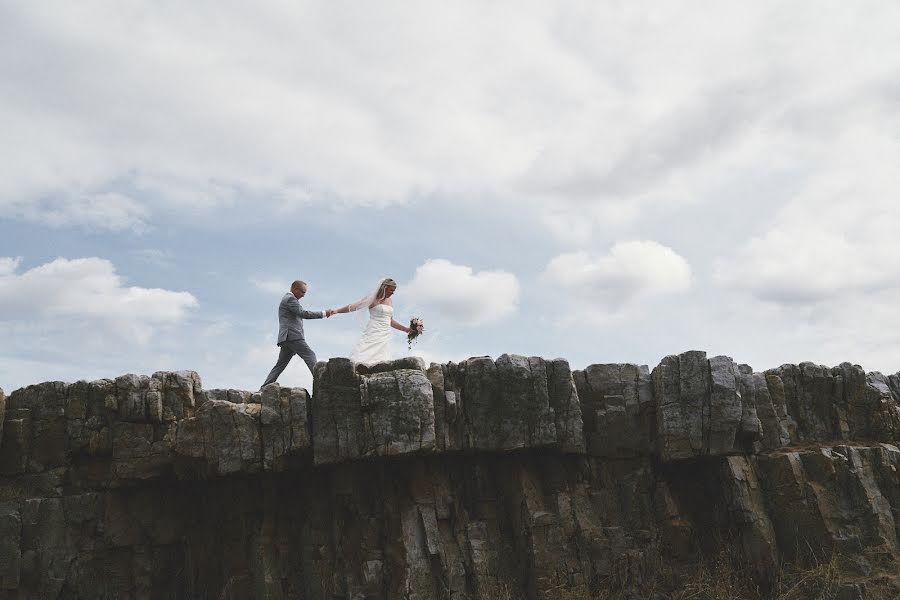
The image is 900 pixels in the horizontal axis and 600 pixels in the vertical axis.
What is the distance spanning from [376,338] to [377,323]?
432 mm

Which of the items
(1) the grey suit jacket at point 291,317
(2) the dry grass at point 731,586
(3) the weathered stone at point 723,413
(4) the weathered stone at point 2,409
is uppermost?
(1) the grey suit jacket at point 291,317

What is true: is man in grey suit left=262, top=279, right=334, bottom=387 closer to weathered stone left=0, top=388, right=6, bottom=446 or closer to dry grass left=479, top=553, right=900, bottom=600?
weathered stone left=0, top=388, right=6, bottom=446

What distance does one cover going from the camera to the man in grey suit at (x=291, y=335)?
17.5 m

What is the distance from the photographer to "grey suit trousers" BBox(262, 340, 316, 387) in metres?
17.5

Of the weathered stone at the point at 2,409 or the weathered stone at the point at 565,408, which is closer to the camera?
the weathered stone at the point at 565,408

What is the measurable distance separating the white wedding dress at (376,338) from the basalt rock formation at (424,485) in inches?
108

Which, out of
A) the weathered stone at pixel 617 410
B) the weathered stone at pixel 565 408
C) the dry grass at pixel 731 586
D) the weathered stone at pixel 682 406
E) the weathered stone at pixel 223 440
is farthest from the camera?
the weathered stone at pixel 617 410

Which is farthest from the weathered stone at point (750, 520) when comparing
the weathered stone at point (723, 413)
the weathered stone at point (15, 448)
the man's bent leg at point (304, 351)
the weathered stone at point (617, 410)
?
the weathered stone at point (15, 448)

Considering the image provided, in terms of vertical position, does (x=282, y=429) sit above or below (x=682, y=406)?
above

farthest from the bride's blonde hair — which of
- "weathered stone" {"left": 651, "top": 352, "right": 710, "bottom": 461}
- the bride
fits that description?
"weathered stone" {"left": 651, "top": 352, "right": 710, "bottom": 461}

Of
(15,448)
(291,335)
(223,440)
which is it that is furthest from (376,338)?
(15,448)

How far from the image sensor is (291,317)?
1764cm

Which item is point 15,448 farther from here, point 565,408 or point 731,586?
point 731,586

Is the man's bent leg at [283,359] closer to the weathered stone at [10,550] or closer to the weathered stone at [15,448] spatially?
the weathered stone at [15,448]
